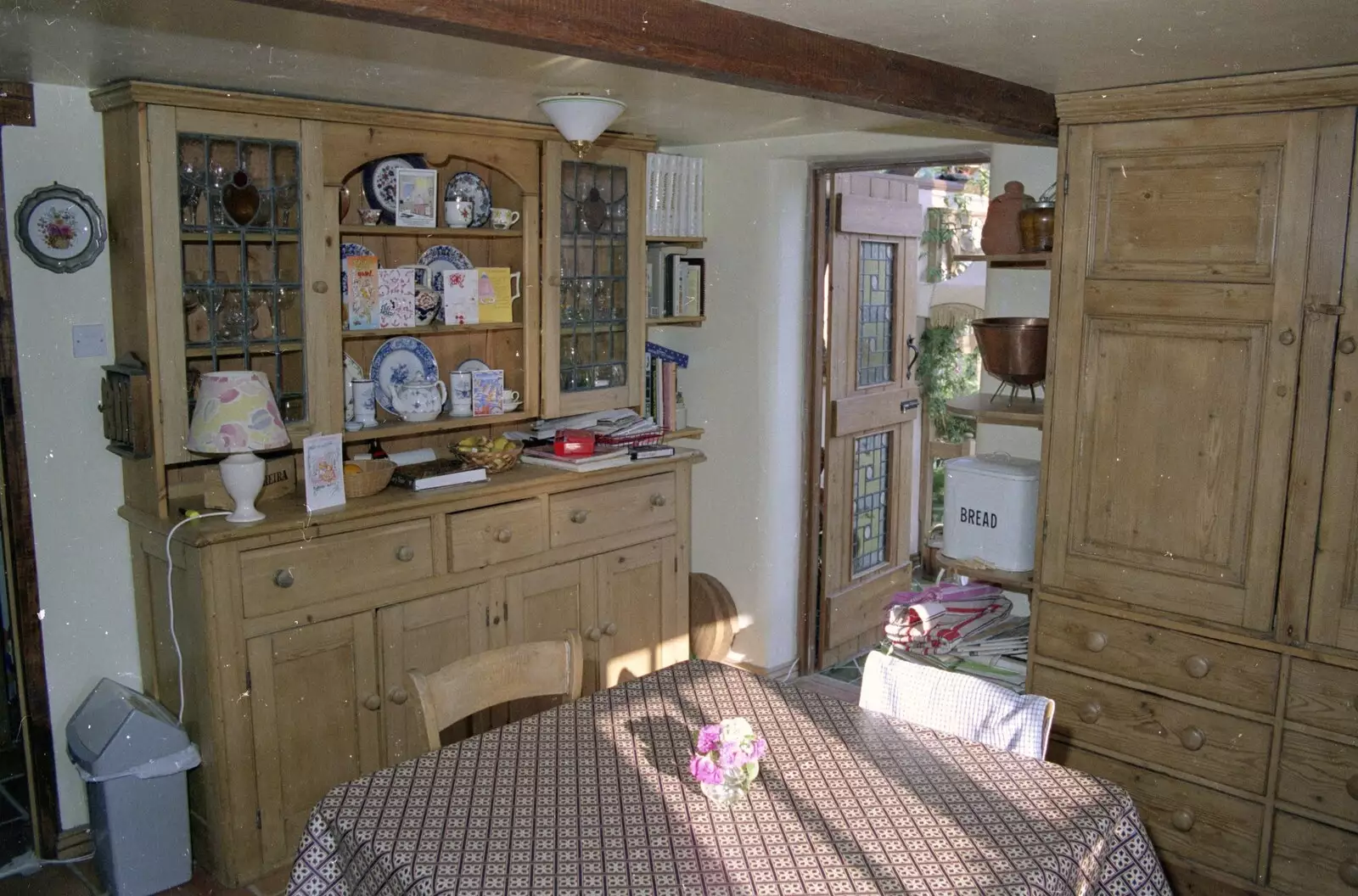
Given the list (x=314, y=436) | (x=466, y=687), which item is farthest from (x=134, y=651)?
(x=466, y=687)

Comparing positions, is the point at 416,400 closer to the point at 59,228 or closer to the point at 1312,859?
the point at 59,228

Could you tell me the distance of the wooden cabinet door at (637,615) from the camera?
3689mm

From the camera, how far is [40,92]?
9.09 feet

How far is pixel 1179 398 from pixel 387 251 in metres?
2.30

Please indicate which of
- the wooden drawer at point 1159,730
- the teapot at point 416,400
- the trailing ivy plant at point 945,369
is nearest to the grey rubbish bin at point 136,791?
the teapot at point 416,400

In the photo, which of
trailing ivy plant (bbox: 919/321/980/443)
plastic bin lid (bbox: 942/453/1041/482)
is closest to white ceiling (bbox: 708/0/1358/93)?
plastic bin lid (bbox: 942/453/1041/482)

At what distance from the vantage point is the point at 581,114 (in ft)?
8.95

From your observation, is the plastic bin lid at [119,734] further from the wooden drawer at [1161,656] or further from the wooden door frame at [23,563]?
the wooden drawer at [1161,656]

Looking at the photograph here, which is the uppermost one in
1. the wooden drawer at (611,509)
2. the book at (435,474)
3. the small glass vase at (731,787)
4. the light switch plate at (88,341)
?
the light switch plate at (88,341)

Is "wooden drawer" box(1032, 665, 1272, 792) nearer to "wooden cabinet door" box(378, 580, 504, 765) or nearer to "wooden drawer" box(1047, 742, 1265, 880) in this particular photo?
"wooden drawer" box(1047, 742, 1265, 880)

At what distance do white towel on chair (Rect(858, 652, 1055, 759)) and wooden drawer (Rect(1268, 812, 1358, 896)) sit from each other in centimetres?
83

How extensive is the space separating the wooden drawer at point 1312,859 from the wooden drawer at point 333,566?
2.26 m

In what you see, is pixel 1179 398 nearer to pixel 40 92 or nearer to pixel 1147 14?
pixel 1147 14

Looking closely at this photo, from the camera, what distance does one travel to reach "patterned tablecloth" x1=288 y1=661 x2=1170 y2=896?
1.64m
